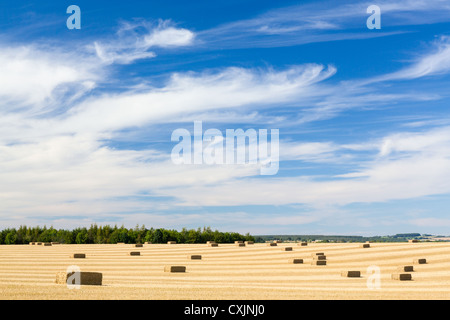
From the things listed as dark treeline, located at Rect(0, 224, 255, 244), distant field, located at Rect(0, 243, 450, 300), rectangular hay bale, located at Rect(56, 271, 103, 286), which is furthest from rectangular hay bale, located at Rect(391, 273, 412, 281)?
dark treeline, located at Rect(0, 224, 255, 244)

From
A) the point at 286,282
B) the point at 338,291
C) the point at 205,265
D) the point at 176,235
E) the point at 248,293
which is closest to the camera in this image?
the point at 248,293

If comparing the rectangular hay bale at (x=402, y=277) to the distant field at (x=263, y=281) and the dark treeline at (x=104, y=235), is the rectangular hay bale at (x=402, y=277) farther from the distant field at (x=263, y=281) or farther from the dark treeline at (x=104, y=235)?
the dark treeline at (x=104, y=235)

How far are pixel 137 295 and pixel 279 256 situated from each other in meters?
29.7

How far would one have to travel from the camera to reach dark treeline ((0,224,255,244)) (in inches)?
4380

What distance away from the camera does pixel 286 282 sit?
89.7 feet

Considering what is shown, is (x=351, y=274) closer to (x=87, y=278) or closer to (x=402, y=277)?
(x=402, y=277)

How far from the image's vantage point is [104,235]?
119312mm

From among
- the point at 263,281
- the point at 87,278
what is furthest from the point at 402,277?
the point at 87,278

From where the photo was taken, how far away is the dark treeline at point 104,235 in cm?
11125

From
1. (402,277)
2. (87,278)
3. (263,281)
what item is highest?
(87,278)

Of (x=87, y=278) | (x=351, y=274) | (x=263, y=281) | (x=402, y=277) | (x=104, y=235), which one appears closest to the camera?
(x=87, y=278)
